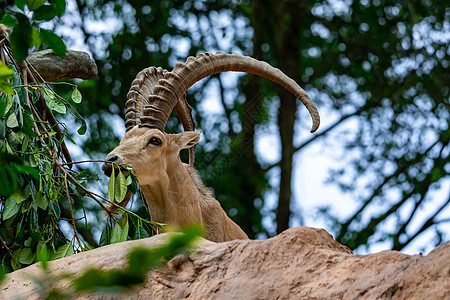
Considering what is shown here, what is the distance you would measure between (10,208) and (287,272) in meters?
2.83

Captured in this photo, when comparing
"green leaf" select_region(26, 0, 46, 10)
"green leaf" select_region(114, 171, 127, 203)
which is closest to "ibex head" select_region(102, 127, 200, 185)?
"green leaf" select_region(114, 171, 127, 203)

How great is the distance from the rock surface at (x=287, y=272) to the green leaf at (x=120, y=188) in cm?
127

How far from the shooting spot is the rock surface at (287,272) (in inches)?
123

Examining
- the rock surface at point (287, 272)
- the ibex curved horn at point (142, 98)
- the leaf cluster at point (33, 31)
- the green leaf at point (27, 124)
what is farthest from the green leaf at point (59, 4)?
the ibex curved horn at point (142, 98)

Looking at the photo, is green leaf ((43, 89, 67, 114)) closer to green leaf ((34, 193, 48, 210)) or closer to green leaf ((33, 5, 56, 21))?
green leaf ((34, 193, 48, 210))

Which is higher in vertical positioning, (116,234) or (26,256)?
(116,234)

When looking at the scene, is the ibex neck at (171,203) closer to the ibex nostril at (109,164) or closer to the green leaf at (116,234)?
the ibex nostril at (109,164)

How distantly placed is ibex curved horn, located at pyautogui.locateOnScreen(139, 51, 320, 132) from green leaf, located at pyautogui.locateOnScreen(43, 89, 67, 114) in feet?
3.26

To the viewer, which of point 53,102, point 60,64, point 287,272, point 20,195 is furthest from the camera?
point 60,64

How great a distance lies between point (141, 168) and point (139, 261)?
15.7 ft

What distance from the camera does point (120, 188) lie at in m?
5.41

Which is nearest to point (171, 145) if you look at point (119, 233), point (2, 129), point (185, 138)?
point (185, 138)

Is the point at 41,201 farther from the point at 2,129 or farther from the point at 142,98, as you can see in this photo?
the point at 142,98

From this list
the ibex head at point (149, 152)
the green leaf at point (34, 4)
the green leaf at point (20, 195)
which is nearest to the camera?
the green leaf at point (34, 4)
